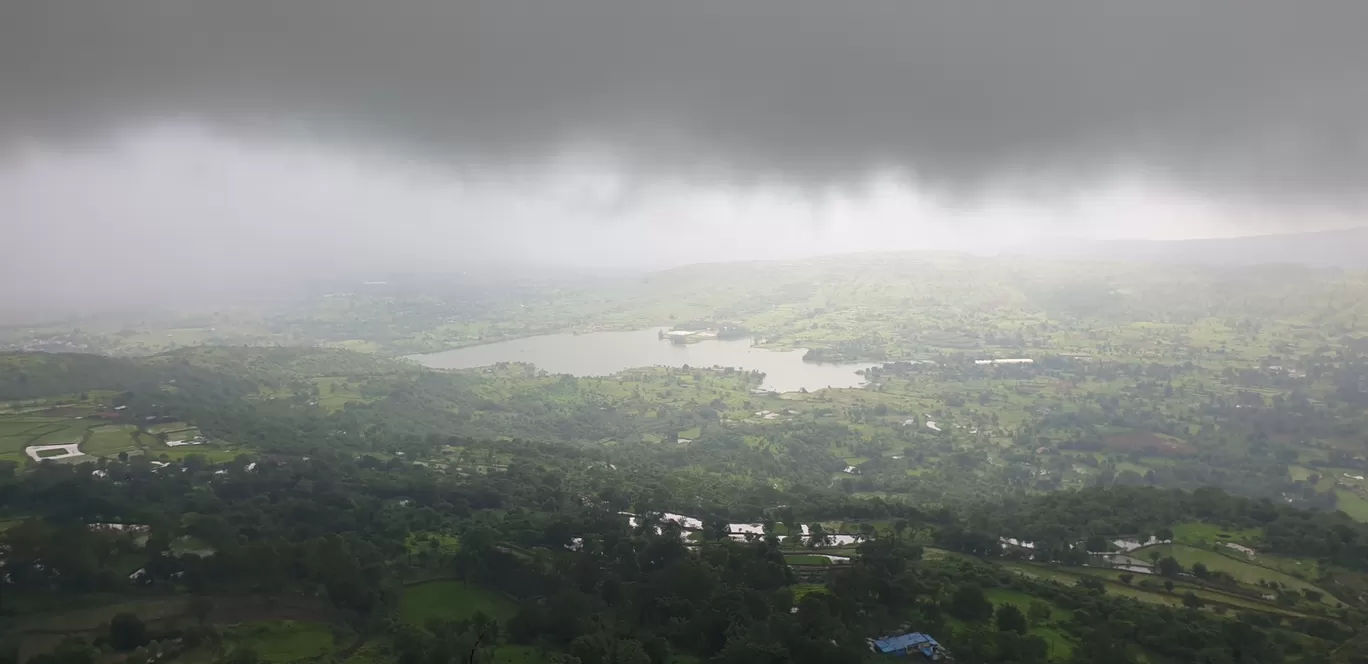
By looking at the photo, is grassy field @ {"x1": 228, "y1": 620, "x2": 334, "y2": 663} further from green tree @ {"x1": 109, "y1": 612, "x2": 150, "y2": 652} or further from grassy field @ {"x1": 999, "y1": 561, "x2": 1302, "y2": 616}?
grassy field @ {"x1": 999, "y1": 561, "x2": 1302, "y2": 616}

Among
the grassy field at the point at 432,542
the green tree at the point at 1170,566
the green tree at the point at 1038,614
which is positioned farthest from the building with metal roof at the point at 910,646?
the grassy field at the point at 432,542

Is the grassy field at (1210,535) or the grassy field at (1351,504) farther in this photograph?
the grassy field at (1351,504)

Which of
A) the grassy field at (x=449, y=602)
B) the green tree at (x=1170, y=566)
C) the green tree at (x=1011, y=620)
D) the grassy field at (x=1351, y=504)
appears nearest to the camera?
the green tree at (x=1011, y=620)

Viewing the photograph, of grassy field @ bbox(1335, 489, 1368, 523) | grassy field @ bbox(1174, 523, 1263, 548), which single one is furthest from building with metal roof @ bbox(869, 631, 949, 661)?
grassy field @ bbox(1335, 489, 1368, 523)

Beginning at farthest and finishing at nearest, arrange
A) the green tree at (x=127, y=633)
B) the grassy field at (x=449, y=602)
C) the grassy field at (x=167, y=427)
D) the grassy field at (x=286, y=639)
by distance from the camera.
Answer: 1. the grassy field at (x=167, y=427)
2. the grassy field at (x=449, y=602)
3. the grassy field at (x=286, y=639)
4. the green tree at (x=127, y=633)

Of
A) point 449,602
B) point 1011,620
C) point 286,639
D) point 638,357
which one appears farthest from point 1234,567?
point 638,357

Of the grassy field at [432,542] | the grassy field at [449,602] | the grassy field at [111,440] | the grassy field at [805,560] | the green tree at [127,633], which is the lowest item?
the grassy field at [805,560]

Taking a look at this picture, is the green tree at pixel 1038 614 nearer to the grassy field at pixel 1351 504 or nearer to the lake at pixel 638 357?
the grassy field at pixel 1351 504
